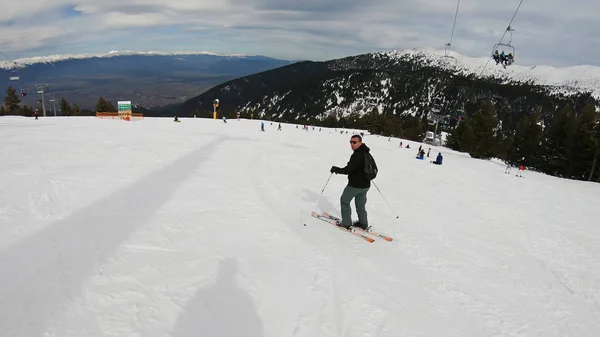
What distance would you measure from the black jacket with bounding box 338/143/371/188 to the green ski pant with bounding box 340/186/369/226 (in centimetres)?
14

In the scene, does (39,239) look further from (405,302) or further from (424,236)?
(424,236)

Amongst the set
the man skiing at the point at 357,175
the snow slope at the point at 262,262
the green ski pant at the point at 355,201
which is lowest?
the snow slope at the point at 262,262

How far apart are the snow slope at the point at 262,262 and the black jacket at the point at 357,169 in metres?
1.29

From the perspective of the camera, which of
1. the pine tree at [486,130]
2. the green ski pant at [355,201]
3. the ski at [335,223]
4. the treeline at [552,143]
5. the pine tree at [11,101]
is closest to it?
the green ski pant at [355,201]

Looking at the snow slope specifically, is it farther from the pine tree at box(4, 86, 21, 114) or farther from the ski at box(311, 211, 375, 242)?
the pine tree at box(4, 86, 21, 114)

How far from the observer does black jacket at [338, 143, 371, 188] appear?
6438 mm

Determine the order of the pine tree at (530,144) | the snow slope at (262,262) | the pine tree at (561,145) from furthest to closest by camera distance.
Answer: the pine tree at (530,144), the pine tree at (561,145), the snow slope at (262,262)

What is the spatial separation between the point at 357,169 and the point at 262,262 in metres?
2.60

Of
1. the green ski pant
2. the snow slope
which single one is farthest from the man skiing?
the snow slope

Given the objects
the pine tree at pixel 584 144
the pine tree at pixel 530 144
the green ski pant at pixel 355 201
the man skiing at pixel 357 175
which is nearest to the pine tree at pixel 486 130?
the pine tree at pixel 530 144

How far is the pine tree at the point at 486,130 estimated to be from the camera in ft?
161

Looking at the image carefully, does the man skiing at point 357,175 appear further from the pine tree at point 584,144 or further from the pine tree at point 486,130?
the pine tree at point 486,130

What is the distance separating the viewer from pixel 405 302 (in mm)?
4781

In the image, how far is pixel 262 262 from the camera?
553cm
